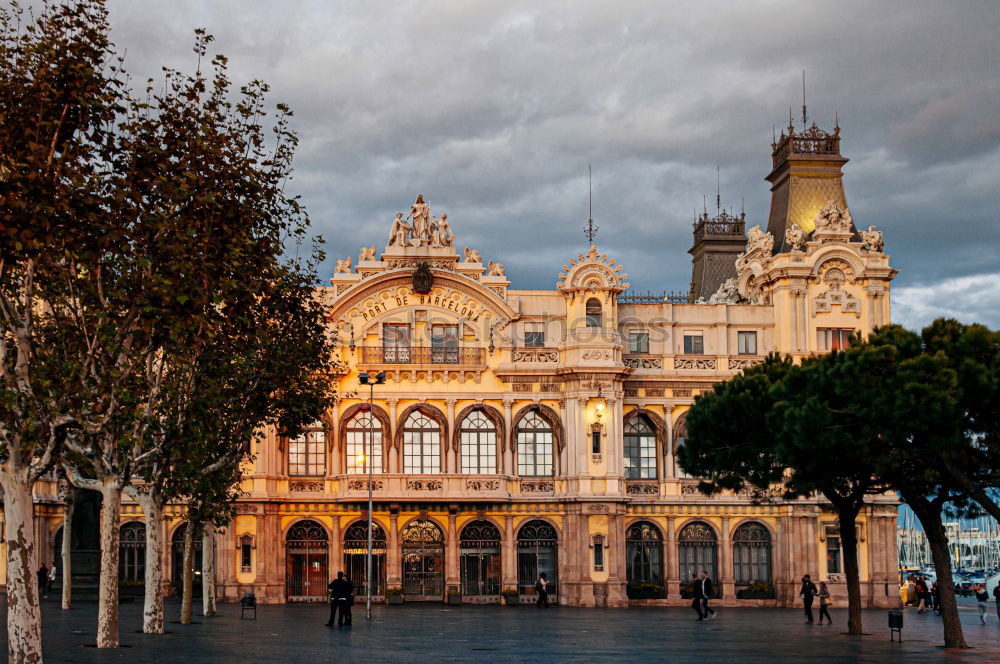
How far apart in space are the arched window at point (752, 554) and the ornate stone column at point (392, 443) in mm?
17836

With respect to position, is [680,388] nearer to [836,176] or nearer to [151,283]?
[836,176]

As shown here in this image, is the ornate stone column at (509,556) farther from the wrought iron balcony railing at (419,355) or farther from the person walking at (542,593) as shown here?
the wrought iron balcony railing at (419,355)

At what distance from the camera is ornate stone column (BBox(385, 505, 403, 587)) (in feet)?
213

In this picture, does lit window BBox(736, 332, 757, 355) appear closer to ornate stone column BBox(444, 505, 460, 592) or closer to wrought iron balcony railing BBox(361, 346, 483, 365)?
wrought iron balcony railing BBox(361, 346, 483, 365)

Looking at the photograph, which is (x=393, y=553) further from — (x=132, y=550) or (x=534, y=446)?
(x=132, y=550)

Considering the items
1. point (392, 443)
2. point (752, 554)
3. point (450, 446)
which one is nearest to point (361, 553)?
point (392, 443)

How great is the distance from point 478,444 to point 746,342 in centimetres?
1523

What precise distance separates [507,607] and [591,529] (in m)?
5.85

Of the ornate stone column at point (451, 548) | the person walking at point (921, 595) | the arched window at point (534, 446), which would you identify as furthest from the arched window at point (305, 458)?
the person walking at point (921, 595)

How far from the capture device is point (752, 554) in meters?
67.2

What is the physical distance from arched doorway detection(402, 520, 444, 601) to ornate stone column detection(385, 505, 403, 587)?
1.48ft

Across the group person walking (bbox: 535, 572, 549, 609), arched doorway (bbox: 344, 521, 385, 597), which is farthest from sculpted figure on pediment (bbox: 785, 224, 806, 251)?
arched doorway (bbox: 344, 521, 385, 597)

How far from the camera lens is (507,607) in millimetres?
62969

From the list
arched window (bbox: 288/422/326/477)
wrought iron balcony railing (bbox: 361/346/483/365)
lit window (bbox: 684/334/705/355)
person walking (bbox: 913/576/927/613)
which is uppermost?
lit window (bbox: 684/334/705/355)
